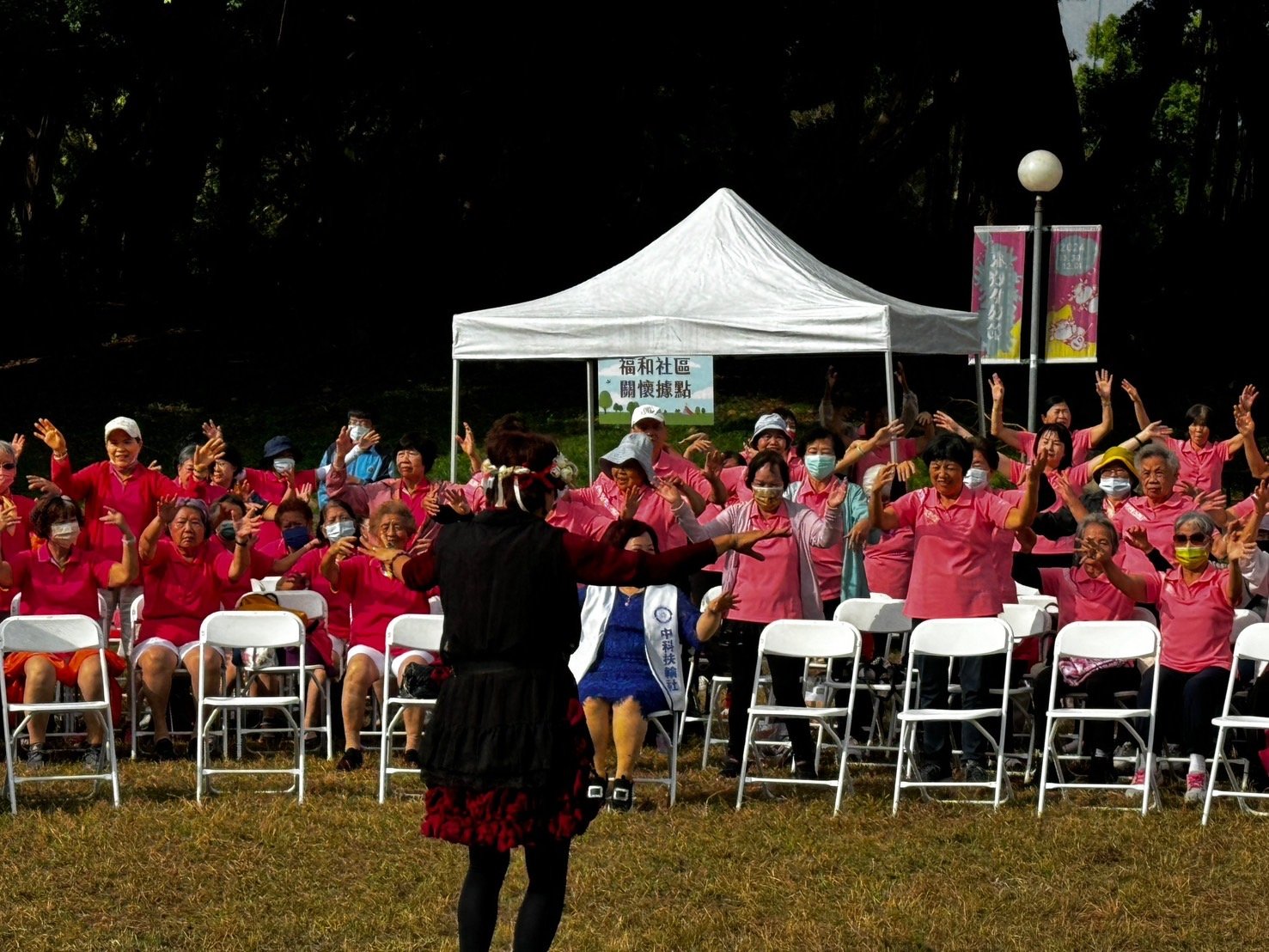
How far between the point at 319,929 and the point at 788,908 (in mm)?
1684

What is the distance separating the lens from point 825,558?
31.9 feet

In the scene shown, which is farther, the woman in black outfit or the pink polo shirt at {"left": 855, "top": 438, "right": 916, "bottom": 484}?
the pink polo shirt at {"left": 855, "top": 438, "right": 916, "bottom": 484}

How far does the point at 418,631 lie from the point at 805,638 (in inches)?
73.6

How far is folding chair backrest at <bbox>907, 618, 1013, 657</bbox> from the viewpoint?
8305 millimetres

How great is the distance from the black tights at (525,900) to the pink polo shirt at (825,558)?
491cm

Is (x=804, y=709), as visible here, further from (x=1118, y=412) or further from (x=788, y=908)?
(x=1118, y=412)

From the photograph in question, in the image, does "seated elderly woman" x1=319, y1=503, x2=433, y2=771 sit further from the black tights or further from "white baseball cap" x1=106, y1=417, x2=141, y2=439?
the black tights

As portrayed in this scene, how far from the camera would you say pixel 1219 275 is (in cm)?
2262

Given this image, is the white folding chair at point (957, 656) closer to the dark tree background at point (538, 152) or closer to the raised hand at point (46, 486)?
the raised hand at point (46, 486)

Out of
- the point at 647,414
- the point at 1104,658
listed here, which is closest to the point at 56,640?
the point at 647,414

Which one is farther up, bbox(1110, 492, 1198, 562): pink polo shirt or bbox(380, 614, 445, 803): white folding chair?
bbox(1110, 492, 1198, 562): pink polo shirt

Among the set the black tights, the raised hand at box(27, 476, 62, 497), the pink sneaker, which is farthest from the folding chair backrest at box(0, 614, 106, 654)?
the pink sneaker

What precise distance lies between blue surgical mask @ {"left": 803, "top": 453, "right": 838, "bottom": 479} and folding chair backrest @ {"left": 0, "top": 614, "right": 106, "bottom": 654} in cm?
376

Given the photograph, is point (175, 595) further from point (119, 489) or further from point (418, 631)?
point (418, 631)
